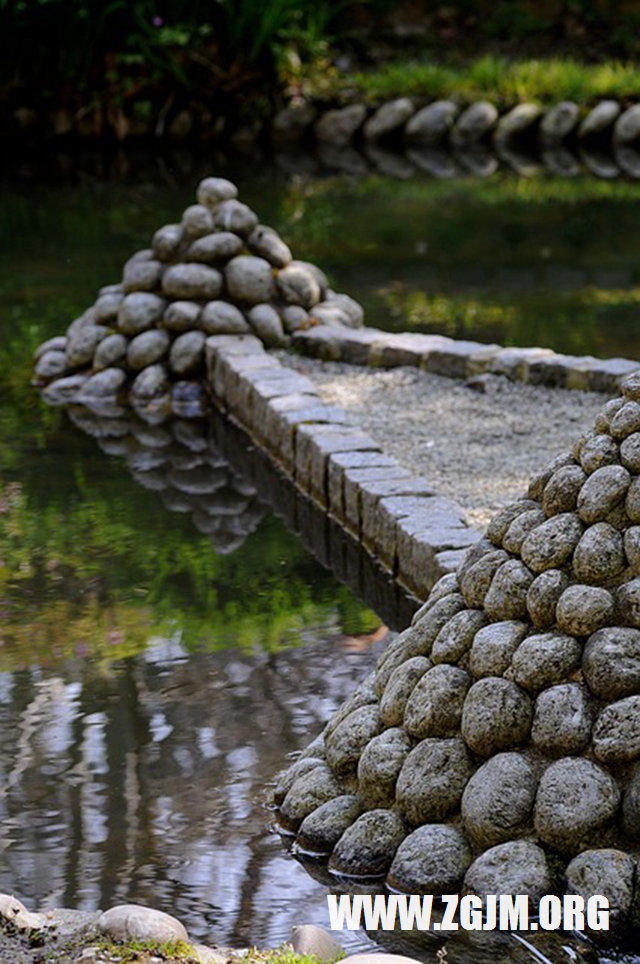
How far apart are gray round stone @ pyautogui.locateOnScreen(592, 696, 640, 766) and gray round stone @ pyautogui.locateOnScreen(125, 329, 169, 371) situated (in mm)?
5190

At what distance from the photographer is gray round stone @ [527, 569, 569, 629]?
152 inches

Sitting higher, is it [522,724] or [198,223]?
[198,223]

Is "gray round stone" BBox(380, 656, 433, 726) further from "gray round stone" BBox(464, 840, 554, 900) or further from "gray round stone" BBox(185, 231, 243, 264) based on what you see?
"gray round stone" BBox(185, 231, 243, 264)

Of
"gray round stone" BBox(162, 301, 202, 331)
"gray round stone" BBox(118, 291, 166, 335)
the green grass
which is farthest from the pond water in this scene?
the green grass

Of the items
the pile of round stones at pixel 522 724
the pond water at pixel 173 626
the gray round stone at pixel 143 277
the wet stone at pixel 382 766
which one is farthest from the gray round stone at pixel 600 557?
the gray round stone at pixel 143 277

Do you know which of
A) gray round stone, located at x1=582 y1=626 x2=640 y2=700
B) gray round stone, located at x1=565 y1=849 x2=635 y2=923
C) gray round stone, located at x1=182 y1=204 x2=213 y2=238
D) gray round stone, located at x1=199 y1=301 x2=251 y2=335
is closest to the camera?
gray round stone, located at x1=565 y1=849 x2=635 y2=923

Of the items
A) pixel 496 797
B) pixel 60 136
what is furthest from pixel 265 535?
pixel 60 136

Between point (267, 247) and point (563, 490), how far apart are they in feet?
16.7

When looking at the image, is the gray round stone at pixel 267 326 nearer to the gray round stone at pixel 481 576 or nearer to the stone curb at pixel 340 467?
the stone curb at pixel 340 467

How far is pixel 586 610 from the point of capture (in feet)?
12.5

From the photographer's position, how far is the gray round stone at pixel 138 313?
8.66 m

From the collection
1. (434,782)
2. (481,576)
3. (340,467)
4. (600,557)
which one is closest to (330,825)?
(434,782)

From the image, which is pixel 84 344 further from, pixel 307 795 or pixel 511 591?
pixel 511 591

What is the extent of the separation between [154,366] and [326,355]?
0.83 metres
